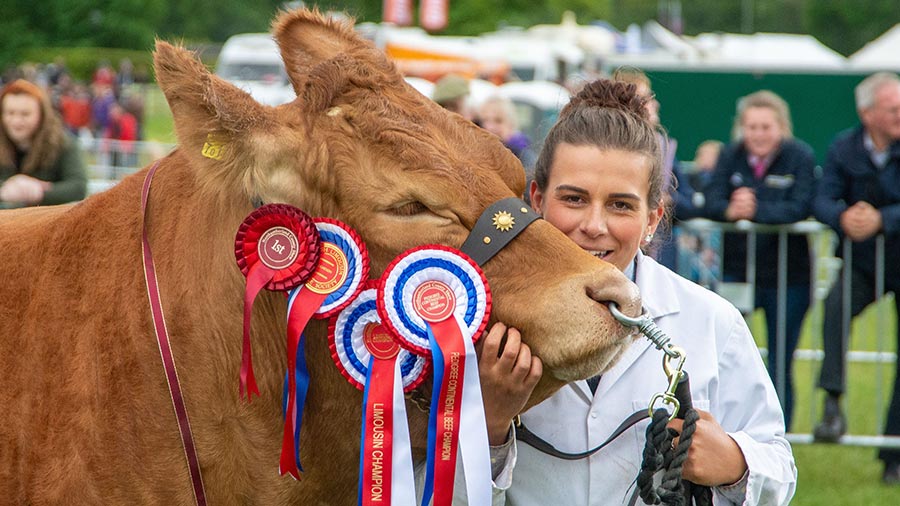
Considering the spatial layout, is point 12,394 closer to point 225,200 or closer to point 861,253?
point 225,200

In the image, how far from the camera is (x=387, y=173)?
2902 mm

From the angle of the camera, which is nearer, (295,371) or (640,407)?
(295,371)

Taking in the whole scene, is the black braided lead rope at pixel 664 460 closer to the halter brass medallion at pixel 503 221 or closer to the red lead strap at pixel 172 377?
the halter brass medallion at pixel 503 221

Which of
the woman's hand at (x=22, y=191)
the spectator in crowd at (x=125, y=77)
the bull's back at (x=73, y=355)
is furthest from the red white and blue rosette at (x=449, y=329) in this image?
the spectator in crowd at (x=125, y=77)

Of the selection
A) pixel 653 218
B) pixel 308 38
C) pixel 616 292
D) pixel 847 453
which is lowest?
pixel 847 453

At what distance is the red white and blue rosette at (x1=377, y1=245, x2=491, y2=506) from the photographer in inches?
111

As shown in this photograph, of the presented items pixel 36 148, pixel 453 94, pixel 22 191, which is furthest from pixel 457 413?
pixel 453 94

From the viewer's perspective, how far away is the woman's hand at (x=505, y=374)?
2.77 meters

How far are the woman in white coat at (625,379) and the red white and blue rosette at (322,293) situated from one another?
55 cm

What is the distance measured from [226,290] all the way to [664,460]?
1276 mm

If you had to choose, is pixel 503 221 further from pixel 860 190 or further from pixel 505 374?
pixel 860 190

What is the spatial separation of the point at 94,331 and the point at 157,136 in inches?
1429

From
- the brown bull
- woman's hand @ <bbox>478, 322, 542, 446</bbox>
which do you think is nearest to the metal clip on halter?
the brown bull

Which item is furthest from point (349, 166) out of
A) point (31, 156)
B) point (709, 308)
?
point (31, 156)
